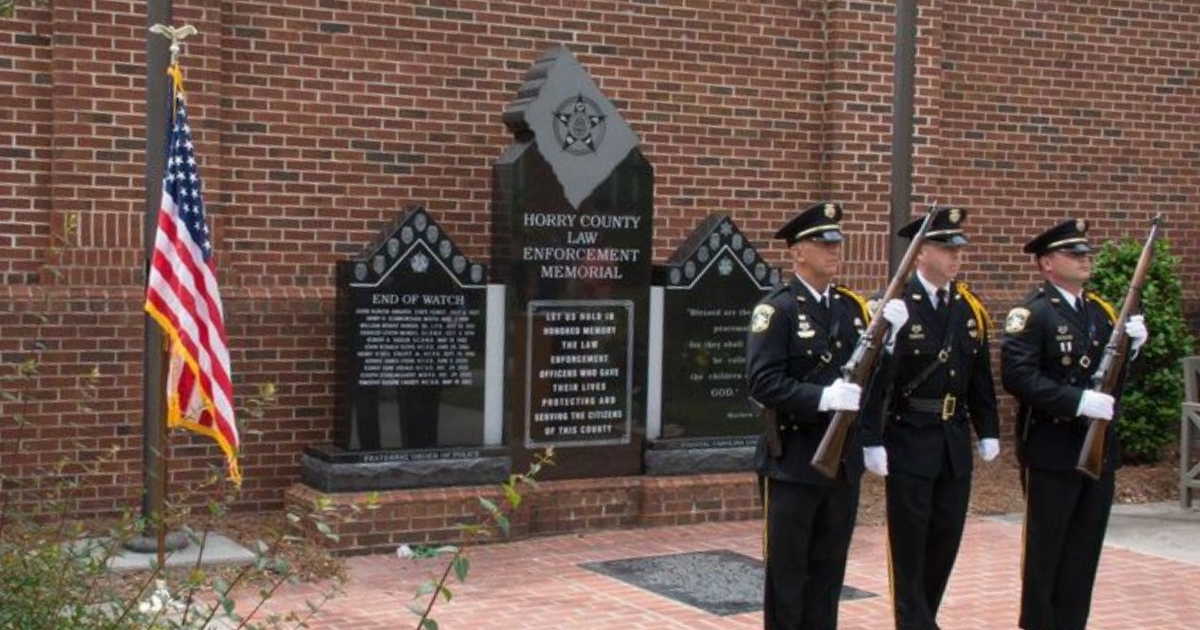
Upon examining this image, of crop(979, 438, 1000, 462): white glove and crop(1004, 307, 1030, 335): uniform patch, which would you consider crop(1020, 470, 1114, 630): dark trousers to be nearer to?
crop(979, 438, 1000, 462): white glove

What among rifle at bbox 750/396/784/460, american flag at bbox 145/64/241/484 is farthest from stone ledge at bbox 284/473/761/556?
rifle at bbox 750/396/784/460

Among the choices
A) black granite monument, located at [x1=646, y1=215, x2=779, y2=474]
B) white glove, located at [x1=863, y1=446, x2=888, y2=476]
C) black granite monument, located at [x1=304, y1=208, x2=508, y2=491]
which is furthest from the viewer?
black granite monument, located at [x1=646, y1=215, x2=779, y2=474]

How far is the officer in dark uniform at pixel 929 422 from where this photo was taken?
6.72 meters

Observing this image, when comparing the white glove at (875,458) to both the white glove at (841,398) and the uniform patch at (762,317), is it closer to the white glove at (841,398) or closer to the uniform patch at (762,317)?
the white glove at (841,398)

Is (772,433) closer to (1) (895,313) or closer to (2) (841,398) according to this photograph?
(2) (841,398)

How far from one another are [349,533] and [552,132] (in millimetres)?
2750

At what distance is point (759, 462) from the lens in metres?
6.45

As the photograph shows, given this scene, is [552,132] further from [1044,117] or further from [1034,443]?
[1044,117]

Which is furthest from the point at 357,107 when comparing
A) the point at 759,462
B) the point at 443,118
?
the point at 759,462

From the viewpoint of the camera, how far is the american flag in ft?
25.2

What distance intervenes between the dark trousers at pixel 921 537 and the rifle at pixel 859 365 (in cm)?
69

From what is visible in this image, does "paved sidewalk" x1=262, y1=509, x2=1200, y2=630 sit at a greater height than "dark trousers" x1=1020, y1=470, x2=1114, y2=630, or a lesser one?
lesser

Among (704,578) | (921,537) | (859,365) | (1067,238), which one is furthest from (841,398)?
(704,578)

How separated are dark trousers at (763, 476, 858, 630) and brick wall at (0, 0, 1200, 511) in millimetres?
3656
